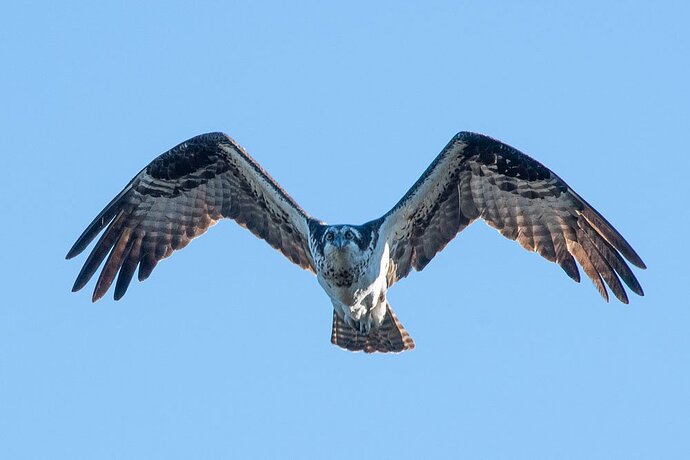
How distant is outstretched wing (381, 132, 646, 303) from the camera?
42.7 ft

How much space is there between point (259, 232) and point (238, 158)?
92cm

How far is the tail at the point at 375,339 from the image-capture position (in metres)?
13.8

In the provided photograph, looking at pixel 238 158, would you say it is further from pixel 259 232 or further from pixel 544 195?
pixel 544 195

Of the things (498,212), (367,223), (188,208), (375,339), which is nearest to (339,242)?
(367,223)

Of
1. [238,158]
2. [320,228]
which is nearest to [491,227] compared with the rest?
Answer: [320,228]

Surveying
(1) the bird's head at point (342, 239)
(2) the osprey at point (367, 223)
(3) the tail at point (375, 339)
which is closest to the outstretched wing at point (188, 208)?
(2) the osprey at point (367, 223)

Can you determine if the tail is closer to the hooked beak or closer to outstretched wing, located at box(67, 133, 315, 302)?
outstretched wing, located at box(67, 133, 315, 302)

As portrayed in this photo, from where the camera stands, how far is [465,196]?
13.4 m

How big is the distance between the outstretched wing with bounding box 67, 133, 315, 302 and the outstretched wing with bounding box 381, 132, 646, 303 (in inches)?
48.1

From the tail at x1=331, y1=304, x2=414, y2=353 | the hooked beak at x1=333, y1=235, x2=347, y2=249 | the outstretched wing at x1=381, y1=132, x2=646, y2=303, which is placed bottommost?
the tail at x1=331, y1=304, x2=414, y2=353

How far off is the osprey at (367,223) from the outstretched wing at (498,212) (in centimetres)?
1

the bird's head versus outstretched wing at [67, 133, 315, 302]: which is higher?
outstretched wing at [67, 133, 315, 302]

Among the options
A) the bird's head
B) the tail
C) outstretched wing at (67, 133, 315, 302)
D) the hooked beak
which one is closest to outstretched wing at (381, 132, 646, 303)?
the tail

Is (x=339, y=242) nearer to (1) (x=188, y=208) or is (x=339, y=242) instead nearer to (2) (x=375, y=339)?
(2) (x=375, y=339)
